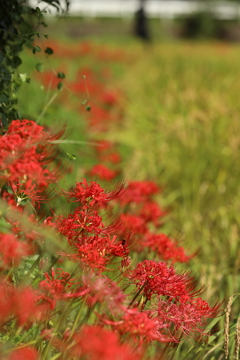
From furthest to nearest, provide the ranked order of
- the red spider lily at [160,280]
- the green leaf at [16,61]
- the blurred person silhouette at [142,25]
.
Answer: the blurred person silhouette at [142,25]
the green leaf at [16,61]
the red spider lily at [160,280]

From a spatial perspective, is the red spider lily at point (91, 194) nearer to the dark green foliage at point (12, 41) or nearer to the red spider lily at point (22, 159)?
the red spider lily at point (22, 159)

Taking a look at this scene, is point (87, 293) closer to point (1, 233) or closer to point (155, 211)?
point (1, 233)

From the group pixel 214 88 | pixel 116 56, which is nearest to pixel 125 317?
pixel 214 88

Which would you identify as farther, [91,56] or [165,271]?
[91,56]

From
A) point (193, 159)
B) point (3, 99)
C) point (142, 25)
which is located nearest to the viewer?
point (3, 99)

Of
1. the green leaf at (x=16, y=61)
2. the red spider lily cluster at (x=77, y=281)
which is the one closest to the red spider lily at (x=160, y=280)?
the red spider lily cluster at (x=77, y=281)

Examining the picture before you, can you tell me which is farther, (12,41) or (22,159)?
(12,41)

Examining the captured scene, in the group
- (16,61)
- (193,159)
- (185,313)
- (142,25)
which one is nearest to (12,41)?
(16,61)

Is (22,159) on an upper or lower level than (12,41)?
lower

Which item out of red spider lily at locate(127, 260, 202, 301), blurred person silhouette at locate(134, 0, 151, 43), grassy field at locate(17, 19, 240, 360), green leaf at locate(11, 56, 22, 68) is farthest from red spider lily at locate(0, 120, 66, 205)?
blurred person silhouette at locate(134, 0, 151, 43)

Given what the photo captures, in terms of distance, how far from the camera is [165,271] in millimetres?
1131

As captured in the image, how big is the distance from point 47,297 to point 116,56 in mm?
10790

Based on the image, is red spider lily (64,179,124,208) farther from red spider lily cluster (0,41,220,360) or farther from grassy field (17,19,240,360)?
grassy field (17,19,240,360)

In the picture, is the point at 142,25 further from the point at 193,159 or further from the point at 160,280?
the point at 160,280
